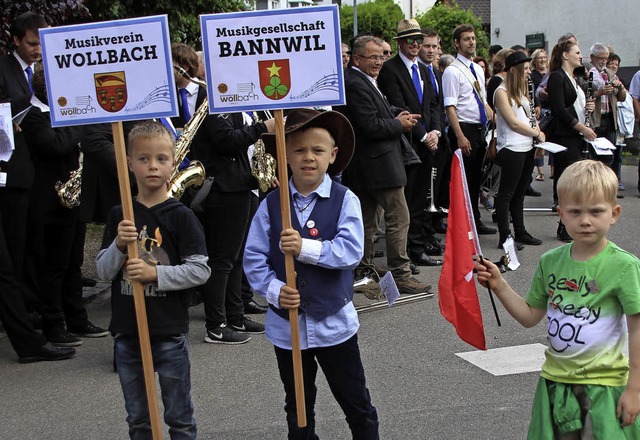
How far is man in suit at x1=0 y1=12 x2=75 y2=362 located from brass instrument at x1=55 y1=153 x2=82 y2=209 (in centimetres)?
26

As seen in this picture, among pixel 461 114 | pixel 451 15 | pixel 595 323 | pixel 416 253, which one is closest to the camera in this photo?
pixel 595 323

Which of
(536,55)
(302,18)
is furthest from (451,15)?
(302,18)

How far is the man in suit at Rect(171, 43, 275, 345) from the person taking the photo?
20.1 ft

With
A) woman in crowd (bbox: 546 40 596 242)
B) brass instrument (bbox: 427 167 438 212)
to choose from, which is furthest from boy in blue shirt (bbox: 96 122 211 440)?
woman in crowd (bbox: 546 40 596 242)

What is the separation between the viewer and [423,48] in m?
A: 9.63

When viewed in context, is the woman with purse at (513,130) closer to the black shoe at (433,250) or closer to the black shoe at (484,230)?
the black shoe at (433,250)

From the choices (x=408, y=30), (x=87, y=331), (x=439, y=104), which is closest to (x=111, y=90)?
(x=87, y=331)

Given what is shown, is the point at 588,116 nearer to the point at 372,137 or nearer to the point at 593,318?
the point at 372,137

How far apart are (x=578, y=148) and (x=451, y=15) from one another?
24014mm

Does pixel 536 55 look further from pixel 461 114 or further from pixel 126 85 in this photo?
pixel 126 85

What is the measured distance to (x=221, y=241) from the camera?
244 inches

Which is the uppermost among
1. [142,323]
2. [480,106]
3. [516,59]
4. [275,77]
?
[516,59]

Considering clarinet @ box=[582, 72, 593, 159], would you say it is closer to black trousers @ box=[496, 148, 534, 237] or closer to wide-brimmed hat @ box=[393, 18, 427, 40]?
black trousers @ box=[496, 148, 534, 237]

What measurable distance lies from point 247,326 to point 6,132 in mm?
2286
